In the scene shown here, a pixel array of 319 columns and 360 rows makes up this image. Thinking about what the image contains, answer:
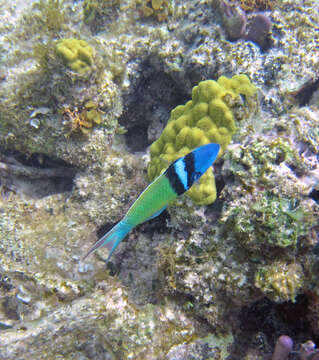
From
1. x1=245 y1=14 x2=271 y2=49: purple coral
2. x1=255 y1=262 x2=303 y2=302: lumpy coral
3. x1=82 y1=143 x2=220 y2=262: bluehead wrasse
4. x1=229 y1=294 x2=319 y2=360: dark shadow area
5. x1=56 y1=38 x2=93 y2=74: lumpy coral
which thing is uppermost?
x1=245 y1=14 x2=271 y2=49: purple coral

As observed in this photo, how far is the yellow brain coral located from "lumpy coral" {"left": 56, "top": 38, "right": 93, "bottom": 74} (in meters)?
1.66

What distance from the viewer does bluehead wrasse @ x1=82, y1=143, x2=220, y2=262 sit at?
6.79 feet

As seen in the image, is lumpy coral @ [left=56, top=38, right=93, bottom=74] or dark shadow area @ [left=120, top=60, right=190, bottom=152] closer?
lumpy coral @ [left=56, top=38, right=93, bottom=74]

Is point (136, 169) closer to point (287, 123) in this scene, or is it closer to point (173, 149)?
point (173, 149)

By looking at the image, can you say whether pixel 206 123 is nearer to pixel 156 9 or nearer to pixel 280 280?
pixel 280 280

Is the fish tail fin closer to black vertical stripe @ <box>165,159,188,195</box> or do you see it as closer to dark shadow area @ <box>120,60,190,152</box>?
black vertical stripe @ <box>165,159,188,195</box>

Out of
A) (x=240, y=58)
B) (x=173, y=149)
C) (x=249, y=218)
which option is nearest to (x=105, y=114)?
(x=173, y=149)

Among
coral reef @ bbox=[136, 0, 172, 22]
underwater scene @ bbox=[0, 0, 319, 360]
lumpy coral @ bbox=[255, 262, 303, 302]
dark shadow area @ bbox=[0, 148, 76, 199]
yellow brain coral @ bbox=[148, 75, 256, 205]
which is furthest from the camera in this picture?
coral reef @ bbox=[136, 0, 172, 22]

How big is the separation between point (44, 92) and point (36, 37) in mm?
1538

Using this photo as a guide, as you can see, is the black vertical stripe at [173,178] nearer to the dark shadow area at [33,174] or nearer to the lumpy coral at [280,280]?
the lumpy coral at [280,280]

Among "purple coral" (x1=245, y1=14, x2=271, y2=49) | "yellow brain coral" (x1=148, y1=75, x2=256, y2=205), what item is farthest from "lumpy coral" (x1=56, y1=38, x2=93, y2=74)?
"purple coral" (x1=245, y1=14, x2=271, y2=49)

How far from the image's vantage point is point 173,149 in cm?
345

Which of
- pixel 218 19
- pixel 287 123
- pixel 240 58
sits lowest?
pixel 287 123

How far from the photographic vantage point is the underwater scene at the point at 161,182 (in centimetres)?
267
